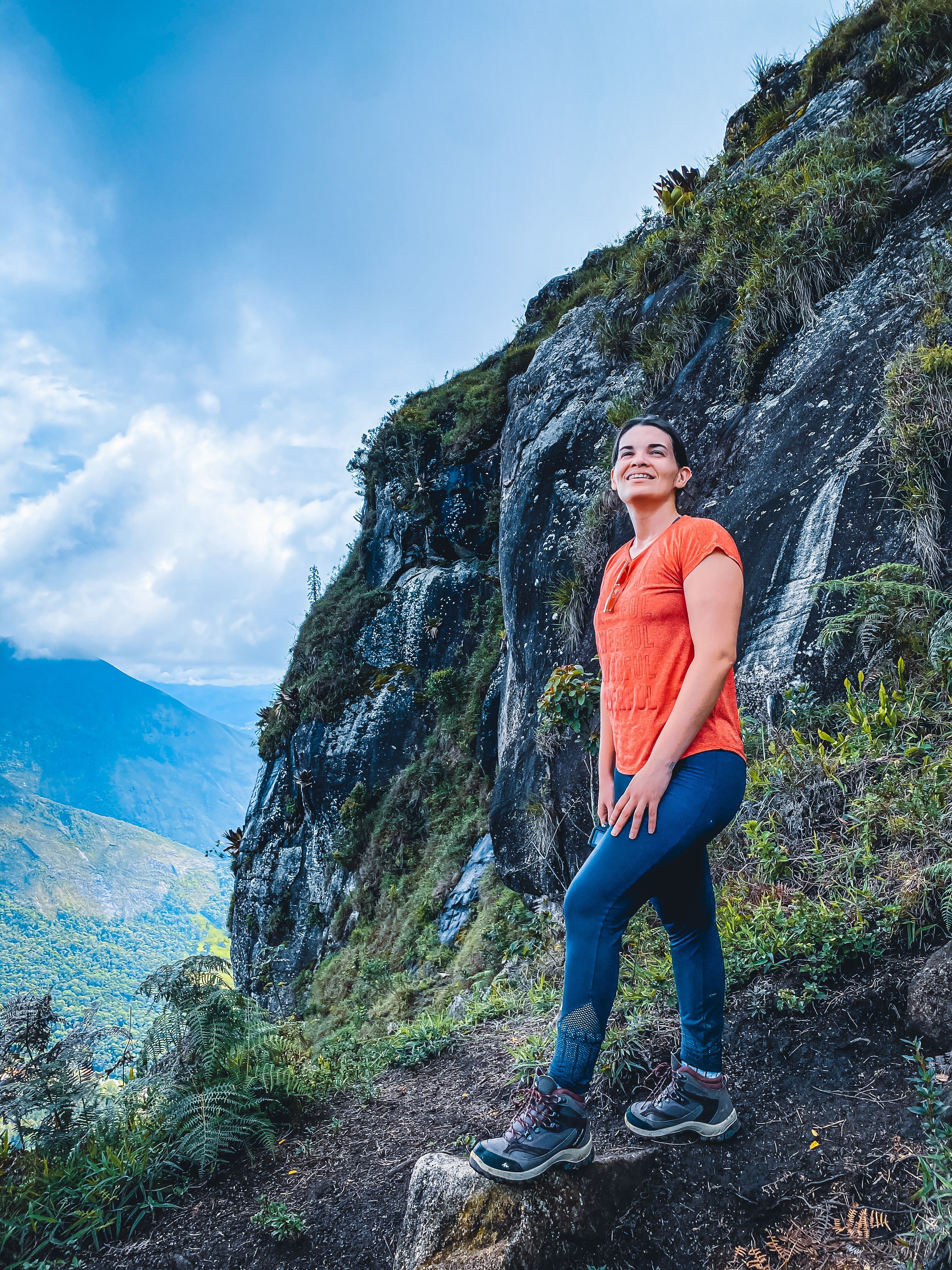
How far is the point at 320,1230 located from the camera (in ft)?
8.65

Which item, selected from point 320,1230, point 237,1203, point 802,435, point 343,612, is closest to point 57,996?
point 237,1203

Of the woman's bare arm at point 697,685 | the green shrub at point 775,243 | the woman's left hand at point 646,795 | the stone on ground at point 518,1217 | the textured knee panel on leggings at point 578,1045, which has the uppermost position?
the green shrub at point 775,243

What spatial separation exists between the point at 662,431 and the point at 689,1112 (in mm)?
2488

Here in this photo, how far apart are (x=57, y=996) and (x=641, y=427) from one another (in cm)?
461

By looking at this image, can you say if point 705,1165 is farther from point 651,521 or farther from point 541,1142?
point 651,521

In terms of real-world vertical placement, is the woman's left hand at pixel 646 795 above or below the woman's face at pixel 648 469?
below

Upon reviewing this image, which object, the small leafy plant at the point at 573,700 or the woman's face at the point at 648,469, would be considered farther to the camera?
the small leafy plant at the point at 573,700

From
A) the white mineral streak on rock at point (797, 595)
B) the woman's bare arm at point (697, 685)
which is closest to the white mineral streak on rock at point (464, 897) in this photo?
the white mineral streak on rock at point (797, 595)

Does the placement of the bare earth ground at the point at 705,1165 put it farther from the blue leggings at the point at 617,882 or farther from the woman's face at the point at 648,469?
the woman's face at the point at 648,469

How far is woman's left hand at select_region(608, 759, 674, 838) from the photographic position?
6.43 ft

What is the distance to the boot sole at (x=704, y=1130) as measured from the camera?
7.29 feet

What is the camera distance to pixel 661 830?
6.45 ft

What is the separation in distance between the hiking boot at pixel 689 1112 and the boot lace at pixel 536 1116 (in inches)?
19.6

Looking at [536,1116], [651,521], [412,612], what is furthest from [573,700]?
[412,612]
